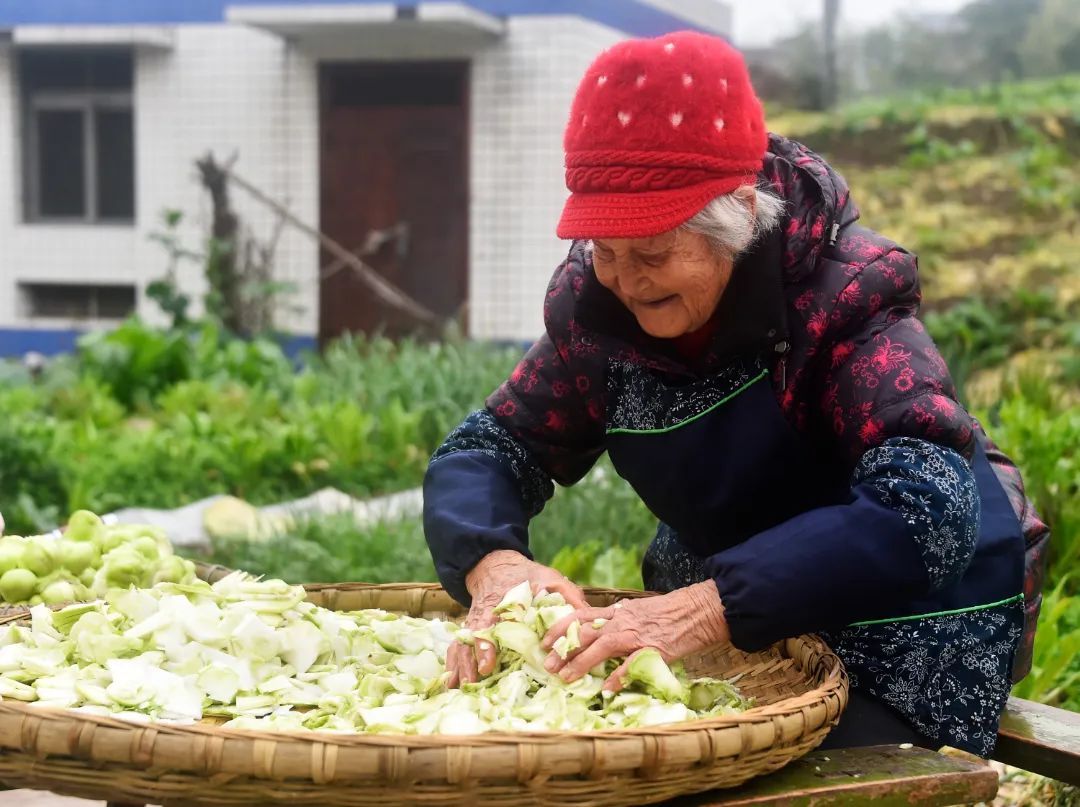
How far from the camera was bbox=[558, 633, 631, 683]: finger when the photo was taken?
1834 mm

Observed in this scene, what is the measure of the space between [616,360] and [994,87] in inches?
542

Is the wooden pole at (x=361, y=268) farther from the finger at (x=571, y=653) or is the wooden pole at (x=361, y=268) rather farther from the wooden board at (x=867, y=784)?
the wooden board at (x=867, y=784)

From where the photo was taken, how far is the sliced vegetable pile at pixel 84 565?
264 centimetres

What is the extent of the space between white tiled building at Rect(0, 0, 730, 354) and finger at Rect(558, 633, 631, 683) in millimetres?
8389

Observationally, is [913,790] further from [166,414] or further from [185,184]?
[185,184]

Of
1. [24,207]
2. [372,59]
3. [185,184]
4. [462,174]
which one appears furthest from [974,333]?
[24,207]

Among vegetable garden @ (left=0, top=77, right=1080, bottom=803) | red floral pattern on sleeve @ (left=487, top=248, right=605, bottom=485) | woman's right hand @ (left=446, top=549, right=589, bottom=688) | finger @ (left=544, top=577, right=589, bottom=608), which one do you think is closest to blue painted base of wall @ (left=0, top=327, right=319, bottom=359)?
vegetable garden @ (left=0, top=77, right=1080, bottom=803)

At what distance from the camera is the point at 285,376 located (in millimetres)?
8078

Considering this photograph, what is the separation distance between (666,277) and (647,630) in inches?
20.8

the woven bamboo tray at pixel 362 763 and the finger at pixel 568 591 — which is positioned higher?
the finger at pixel 568 591

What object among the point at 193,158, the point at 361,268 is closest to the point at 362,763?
the point at 361,268

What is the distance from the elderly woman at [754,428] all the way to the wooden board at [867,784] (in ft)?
0.62

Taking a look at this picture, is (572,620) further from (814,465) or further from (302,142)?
(302,142)

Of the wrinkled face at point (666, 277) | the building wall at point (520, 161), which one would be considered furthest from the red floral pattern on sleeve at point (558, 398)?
the building wall at point (520, 161)
